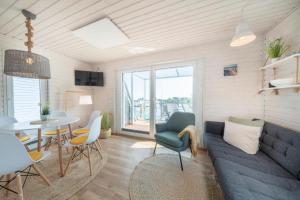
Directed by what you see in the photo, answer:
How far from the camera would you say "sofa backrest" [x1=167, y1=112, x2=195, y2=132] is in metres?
2.52

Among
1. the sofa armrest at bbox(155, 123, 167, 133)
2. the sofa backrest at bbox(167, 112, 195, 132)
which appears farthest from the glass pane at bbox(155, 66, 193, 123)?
the sofa armrest at bbox(155, 123, 167, 133)

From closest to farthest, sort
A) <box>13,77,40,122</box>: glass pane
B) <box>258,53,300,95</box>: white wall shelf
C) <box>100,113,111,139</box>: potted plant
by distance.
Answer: <box>258,53,300,95</box>: white wall shelf → <box>13,77,40,122</box>: glass pane → <box>100,113,111,139</box>: potted plant

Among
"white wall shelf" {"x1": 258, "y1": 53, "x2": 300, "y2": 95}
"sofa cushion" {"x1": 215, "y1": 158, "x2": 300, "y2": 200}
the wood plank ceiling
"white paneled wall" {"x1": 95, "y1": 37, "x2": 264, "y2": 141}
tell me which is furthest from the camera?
"white paneled wall" {"x1": 95, "y1": 37, "x2": 264, "y2": 141}

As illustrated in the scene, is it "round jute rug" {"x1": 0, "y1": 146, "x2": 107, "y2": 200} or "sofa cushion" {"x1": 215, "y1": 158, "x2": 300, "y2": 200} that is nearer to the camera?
"sofa cushion" {"x1": 215, "y1": 158, "x2": 300, "y2": 200}

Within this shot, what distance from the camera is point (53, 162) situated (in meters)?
2.20

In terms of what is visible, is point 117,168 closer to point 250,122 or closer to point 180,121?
point 180,121

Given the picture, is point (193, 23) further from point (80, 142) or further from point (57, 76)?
point (57, 76)

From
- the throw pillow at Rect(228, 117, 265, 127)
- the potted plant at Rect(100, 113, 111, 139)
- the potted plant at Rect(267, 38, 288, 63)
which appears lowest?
the potted plant at Rect(100, 113, 111, 139)

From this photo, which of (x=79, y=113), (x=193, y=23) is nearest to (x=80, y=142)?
(x=79, y=113)

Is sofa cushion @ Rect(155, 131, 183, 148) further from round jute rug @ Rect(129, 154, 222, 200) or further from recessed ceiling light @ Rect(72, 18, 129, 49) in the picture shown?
recessed ceiling light @ Rect(72, 18, 129, 49)

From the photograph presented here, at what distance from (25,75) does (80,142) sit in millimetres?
1292

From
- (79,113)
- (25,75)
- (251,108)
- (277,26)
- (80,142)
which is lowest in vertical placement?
(80,142)

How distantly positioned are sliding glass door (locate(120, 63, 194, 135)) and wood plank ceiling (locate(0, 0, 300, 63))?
85 centimetres

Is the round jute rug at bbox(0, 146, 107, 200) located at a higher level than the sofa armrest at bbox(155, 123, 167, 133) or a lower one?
lower
